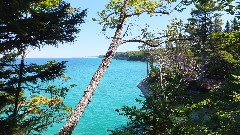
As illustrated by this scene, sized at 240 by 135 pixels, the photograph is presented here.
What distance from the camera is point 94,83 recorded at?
7188mm

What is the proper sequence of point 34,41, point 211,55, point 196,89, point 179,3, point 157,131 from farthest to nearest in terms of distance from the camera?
point 211,55
point 196,89
point 34,41
point 157,131
point 179,3

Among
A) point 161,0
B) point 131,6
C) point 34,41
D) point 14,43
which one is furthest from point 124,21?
point 14,43

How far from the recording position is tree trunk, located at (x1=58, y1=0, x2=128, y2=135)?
656 cm

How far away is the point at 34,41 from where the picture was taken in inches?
314

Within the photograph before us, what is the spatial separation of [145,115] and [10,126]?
164 inches

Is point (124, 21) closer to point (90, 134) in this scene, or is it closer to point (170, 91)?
point (170, 91)

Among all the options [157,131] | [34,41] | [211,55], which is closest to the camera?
[157,131]

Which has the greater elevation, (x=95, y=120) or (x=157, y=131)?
(x=157, y=131)

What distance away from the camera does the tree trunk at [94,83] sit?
6.56 meters

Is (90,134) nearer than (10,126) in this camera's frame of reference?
No

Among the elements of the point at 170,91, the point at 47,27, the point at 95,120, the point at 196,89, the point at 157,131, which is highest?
the point at 47,27

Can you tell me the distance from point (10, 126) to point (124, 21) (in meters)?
4.78

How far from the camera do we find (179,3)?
7012mm

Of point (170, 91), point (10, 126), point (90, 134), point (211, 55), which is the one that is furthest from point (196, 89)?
point (10, 126)
